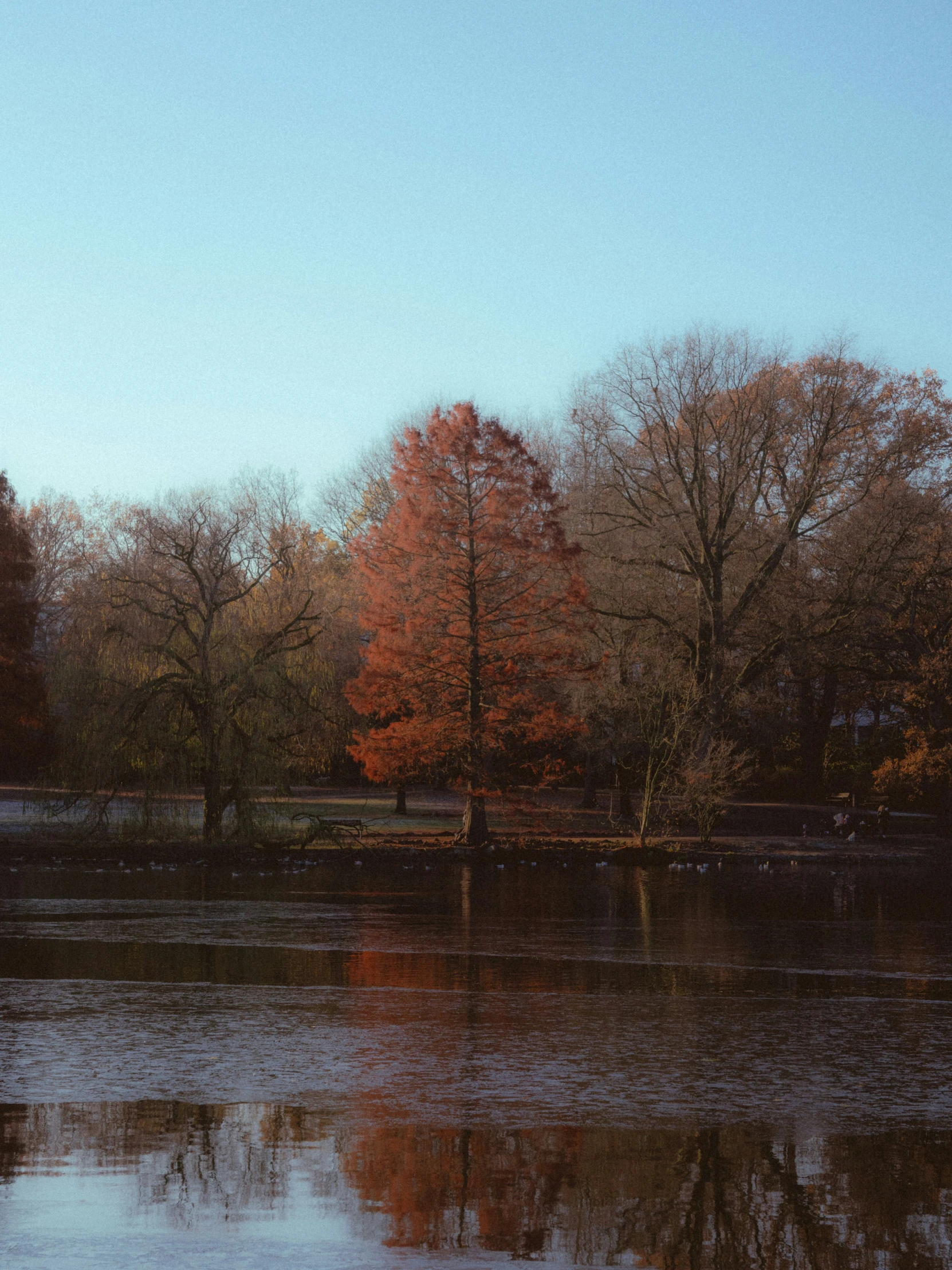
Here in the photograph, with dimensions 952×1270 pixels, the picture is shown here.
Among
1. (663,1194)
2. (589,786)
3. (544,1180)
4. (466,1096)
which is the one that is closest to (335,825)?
(589,786)

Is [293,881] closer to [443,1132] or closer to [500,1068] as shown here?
[500,1068]

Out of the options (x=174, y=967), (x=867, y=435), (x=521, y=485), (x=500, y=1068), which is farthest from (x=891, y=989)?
(x=867, y=435)

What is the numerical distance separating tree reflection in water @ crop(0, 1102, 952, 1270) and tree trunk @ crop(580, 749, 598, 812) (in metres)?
42.0

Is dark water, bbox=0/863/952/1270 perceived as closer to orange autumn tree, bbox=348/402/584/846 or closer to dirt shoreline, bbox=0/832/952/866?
dirt shoreline, bbox=0/832/952/866

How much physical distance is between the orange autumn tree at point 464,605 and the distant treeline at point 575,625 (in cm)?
8

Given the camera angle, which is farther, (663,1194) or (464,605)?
(464,605)

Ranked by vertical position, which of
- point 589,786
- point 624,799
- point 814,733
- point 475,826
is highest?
point 814,733

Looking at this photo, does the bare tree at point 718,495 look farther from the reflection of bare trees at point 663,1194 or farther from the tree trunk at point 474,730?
the reflection of bare trees at point 663,1194

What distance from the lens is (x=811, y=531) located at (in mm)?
44750

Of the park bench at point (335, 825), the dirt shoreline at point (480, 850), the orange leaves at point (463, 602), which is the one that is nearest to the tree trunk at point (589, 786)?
the dirt shoreline at point (480, 850)

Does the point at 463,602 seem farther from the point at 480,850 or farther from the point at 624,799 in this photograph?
the point at 624,799

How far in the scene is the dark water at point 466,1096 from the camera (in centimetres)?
650

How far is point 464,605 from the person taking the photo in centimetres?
3622

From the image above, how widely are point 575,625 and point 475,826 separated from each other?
19.0 ft
